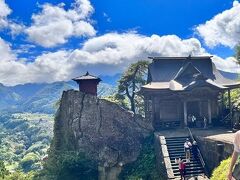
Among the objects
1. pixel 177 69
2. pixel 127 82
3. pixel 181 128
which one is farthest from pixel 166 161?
pixel 127 82

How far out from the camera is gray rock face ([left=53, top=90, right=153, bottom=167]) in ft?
115

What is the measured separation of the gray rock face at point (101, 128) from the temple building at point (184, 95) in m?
3.49

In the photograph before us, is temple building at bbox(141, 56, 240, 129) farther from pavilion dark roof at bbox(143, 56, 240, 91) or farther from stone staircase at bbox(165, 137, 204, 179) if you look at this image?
stone staircase at bbox(165, 137, 204, 179)

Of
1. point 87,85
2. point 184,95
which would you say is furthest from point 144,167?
point 87,85

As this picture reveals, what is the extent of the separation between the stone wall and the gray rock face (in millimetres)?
8174

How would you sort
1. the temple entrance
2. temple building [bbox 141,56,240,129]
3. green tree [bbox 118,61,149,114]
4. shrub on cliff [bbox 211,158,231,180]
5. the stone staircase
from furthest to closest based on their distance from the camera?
green tree [bbox 118,61,149,114], the temple entrance, temple building [bbox 141,56,240,129], the stone staircase, shrub on cliff [bbox 211,158,231,180]

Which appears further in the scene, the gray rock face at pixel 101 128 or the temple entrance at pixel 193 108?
the temple entrance at pixel 193 108

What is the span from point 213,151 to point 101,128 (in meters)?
13.2

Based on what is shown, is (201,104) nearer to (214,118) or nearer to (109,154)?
(214,118)

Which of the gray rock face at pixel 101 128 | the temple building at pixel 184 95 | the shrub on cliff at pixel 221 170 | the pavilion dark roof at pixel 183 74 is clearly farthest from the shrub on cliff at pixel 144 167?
the pavilion dark roof at pixel 183 74

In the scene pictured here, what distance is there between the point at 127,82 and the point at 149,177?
806 inches

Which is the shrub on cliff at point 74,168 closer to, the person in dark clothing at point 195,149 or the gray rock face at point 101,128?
the gray rock face at point 101,128

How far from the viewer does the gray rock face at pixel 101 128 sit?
35.2 meters

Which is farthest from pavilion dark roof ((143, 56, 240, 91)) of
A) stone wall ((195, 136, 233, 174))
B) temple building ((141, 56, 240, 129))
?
stone wall ((195, 136, 233, 174))
